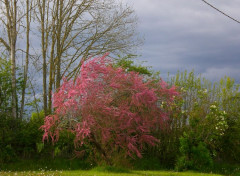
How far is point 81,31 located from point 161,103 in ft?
20.7

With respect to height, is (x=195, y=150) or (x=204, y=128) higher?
(x=204, y=128)

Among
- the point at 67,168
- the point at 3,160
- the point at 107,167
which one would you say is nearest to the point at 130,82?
the point at 107,167

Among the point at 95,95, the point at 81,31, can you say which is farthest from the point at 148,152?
the point at 81,31

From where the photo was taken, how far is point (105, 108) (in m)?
9.87

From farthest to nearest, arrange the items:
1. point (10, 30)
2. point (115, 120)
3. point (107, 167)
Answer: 1. point (10, 30)
2. point (115, 120)
3. point (107, 167)

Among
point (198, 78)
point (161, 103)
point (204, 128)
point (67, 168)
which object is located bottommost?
point (67, 168)

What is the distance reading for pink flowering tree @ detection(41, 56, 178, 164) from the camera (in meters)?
9.90

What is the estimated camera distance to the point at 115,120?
10703 millimetres

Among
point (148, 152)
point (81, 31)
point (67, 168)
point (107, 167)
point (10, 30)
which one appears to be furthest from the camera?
point (81, 31)

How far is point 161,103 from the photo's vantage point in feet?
39.7

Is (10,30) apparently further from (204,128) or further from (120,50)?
(204,128)

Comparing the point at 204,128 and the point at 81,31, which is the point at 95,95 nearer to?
the point at 204,128

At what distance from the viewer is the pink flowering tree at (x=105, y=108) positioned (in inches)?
390

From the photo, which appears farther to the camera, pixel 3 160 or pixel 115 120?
pixel 3 160
